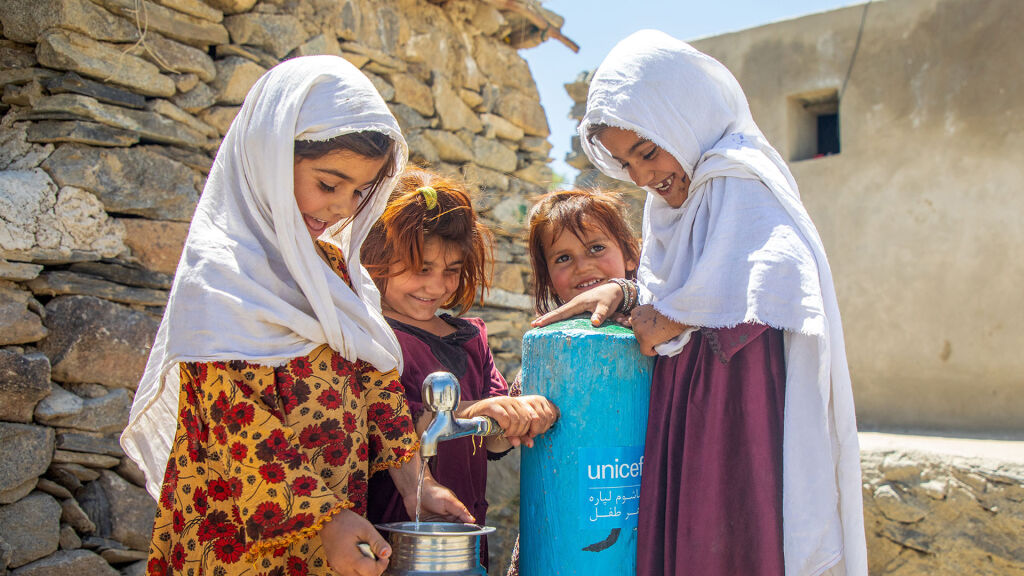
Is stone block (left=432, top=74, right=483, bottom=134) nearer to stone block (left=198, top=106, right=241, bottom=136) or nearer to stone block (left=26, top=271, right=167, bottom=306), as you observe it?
stone block (left=198, top=106, right=241, bottom=136)

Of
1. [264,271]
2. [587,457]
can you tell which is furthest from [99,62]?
[587,457]

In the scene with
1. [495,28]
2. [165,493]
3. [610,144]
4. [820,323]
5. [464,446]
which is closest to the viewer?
[820,323]

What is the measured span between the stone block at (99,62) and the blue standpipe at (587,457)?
7.13ft

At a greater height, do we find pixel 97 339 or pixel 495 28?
pixel 495 28

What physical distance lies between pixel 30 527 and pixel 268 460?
159 centimetres

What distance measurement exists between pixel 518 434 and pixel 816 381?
0.63m

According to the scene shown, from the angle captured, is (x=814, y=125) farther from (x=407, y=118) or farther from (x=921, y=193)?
(x=407, y=118)

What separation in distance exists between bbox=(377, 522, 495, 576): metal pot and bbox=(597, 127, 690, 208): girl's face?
96 cm

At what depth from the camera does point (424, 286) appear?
88.4 inches

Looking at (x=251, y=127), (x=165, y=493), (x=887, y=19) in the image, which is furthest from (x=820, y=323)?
(x=887, y=19)

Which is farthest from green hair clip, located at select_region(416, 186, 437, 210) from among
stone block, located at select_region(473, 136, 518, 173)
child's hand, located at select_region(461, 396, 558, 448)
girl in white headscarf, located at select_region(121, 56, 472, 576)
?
stone block, located at select_region(473, 136, 518, 173)

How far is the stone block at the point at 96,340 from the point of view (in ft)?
9.02

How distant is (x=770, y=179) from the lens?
68.6 inches

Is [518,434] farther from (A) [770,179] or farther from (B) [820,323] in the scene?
(A) [770,179]
